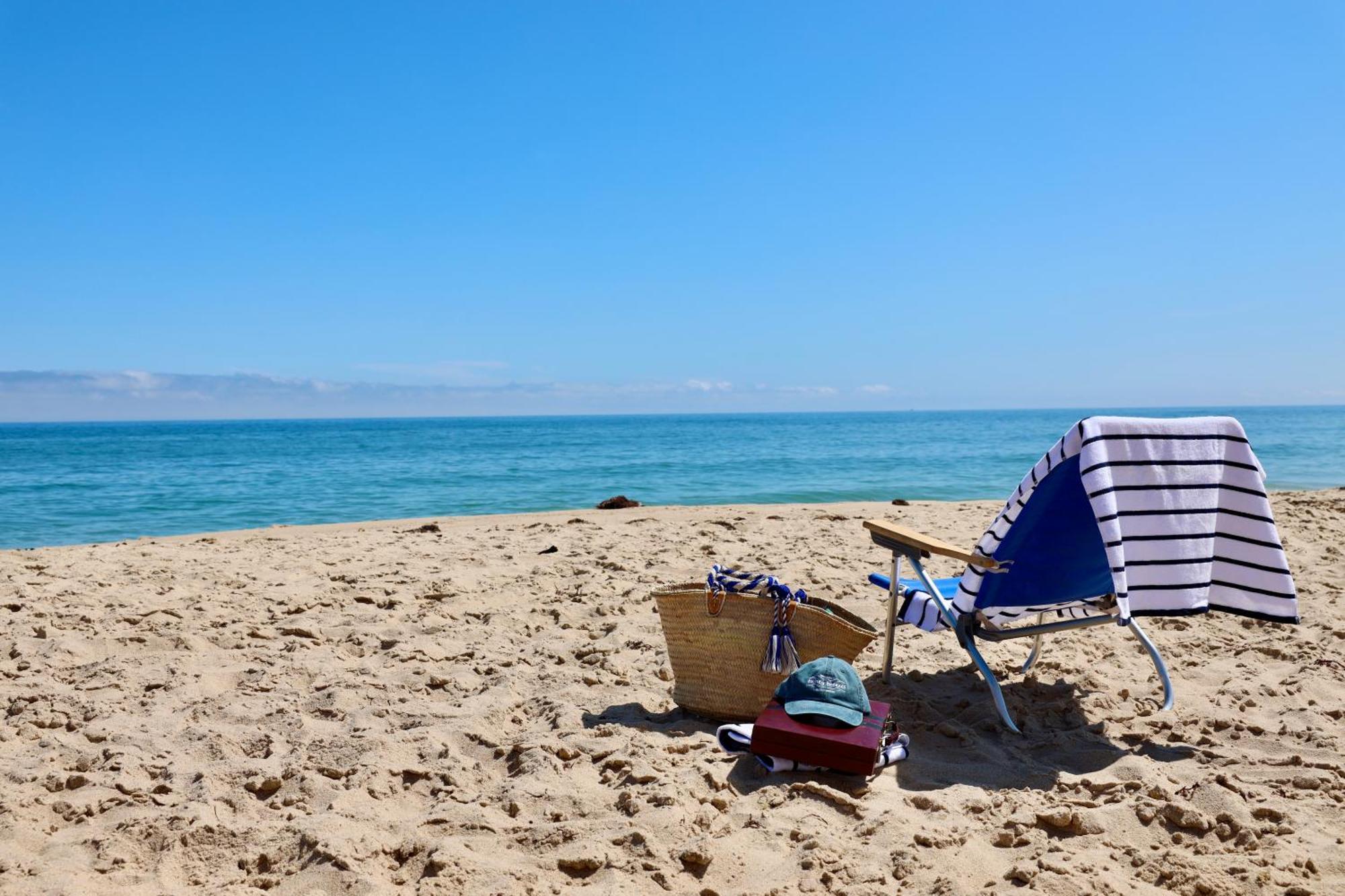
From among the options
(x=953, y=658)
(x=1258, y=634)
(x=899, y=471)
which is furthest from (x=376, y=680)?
(x=899, y=471)

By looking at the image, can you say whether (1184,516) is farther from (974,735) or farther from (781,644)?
(781,644)

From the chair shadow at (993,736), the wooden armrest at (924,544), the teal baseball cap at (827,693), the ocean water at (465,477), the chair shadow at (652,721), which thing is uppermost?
the wooden armrest at (924,544)

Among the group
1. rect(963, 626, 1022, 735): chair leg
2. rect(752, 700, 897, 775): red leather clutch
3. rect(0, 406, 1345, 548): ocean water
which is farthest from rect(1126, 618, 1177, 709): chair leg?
rect(0, 406, 1345, 548): ocean water

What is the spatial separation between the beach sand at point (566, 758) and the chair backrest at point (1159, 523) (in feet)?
1.72

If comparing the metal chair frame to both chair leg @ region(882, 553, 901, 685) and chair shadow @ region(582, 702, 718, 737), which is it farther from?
chair shadow @ region(582, 702, 718, 737)

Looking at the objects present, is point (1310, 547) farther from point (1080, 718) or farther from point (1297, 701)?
point (1080, 718)

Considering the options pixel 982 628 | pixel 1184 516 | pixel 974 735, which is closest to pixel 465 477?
pixel 982 628

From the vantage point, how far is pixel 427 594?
4.91 metres

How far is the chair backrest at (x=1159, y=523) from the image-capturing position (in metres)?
2.93

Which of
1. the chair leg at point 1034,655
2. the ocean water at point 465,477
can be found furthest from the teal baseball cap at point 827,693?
the ocean water at point 465,477

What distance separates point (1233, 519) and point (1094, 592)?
551 millimetres

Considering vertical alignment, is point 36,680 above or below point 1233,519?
below

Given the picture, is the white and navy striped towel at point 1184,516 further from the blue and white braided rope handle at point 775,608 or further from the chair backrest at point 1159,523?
the blue and white braided rope handle at point 775,608

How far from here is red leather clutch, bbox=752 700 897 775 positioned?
2.65m
